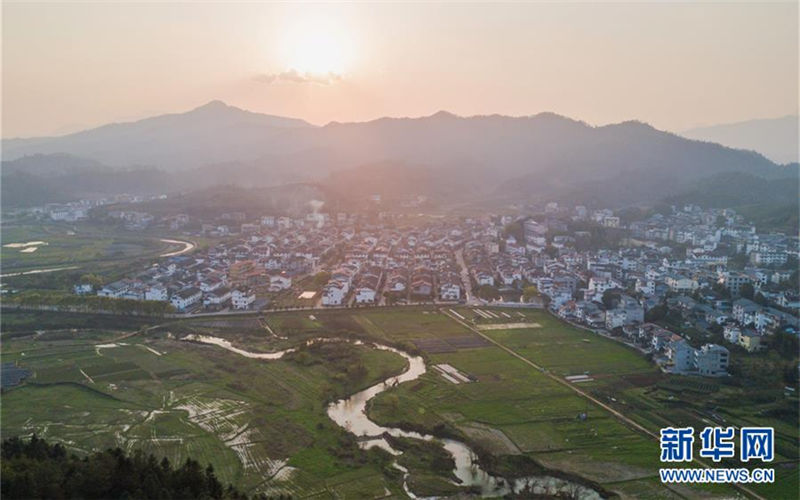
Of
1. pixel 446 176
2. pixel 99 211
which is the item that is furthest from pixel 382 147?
pixel 99 211

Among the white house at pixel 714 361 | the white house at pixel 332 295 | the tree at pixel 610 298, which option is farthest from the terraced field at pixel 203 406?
the tree at pixel 610 298

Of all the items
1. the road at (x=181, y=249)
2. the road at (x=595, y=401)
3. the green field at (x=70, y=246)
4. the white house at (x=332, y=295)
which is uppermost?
the green field at (x=70, y=246)

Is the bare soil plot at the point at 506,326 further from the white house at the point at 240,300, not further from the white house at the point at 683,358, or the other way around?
the white house at the point at 240,300

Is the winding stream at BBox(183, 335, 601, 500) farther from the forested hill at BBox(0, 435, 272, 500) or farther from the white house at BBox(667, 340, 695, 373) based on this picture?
the white house at BBox(667, 340, 695, 373)

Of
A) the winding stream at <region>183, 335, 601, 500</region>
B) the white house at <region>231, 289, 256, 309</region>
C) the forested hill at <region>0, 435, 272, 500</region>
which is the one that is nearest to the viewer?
the forested hill at <region>0, 435, 272, 500</region>

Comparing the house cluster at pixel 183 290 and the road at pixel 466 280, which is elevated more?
the house cluster at pixel 183 290

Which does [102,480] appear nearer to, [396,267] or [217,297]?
[217,297]

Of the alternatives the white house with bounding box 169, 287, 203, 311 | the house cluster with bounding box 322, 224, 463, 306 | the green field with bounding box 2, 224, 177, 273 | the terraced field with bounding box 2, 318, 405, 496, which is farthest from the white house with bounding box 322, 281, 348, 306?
the green field with bounding box 2, 224, 177, 273
